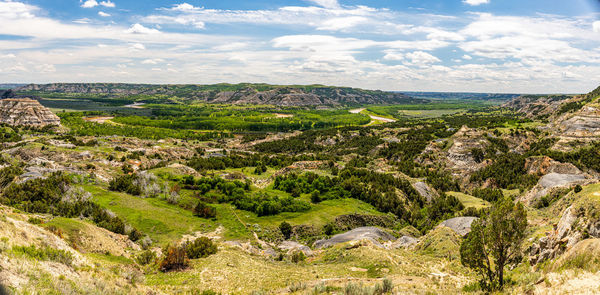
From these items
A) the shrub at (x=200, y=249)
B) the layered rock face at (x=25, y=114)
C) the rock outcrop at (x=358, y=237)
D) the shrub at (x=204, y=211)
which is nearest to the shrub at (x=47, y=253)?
the shrub at (x=200, y=249)

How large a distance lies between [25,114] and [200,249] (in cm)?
16103

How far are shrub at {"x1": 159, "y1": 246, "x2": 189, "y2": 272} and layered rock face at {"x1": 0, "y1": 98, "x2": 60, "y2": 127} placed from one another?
503 ft

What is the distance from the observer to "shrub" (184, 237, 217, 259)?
26969mm

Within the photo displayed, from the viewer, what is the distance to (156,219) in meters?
38.5

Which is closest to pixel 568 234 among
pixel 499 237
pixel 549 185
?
pixel 499 237

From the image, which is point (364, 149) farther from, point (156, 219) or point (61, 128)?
point (61, 128)

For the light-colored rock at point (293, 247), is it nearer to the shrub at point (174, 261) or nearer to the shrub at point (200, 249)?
the shrub at point (200, 249)

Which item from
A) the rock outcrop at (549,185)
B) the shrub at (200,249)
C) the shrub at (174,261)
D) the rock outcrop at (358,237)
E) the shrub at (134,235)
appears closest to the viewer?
the shrub at (174,261)

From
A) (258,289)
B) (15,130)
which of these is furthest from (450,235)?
(15,130)

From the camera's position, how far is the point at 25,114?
13825 centimetres

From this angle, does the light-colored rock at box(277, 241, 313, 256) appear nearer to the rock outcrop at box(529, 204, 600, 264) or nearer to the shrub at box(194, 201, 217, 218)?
the shrub at box(194, 201, 217, 218)

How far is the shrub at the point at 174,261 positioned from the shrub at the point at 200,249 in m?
1.88

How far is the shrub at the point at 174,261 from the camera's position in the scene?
23.9m

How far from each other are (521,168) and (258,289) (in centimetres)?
7561
